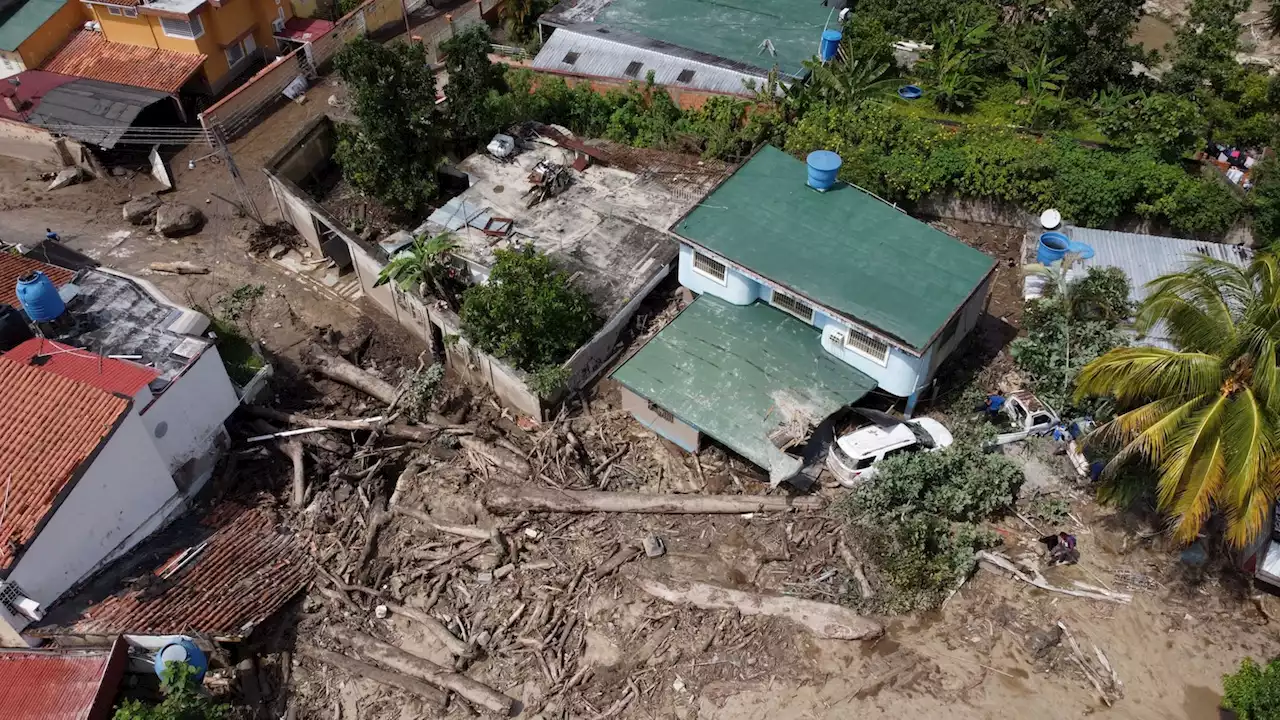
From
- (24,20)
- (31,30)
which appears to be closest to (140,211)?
(31,30)

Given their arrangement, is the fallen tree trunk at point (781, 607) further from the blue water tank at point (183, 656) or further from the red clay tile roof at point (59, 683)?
the red clay tile roof at point (59, 683)

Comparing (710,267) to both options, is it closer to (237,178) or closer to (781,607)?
(781,607)

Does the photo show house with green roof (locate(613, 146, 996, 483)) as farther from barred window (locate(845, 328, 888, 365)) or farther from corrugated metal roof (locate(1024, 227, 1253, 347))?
corrugated metal roof (locate(1024, 227, 1253, 347))

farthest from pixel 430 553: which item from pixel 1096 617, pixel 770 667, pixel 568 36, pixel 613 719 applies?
pixel 568 36

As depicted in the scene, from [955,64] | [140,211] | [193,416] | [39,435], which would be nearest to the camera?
[39,435]

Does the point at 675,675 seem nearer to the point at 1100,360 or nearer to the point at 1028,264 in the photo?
the point at 1100,360

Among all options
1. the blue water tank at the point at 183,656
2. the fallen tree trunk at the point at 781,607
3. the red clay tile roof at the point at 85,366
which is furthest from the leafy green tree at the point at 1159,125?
the blue water tank at the point at 183,656

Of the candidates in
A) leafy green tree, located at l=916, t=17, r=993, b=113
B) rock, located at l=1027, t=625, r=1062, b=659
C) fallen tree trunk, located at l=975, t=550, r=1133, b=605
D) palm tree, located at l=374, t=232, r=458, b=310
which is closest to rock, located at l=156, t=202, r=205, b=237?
palm tree, located at l=374, t=232, r=458, b=310
